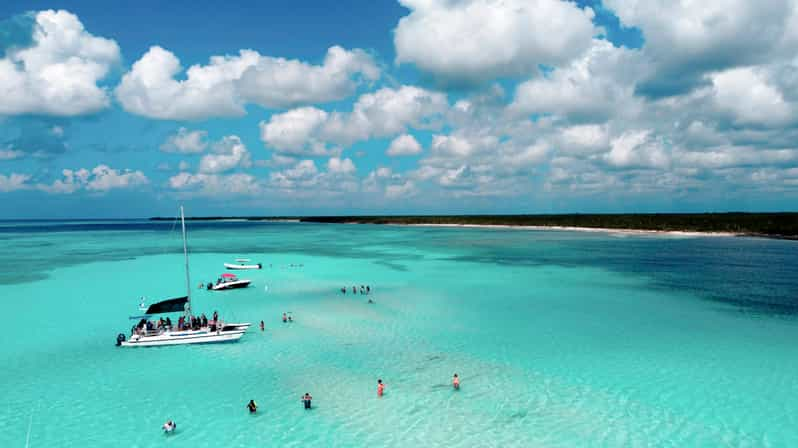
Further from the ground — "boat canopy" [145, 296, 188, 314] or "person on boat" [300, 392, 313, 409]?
"boat canopy" [145, 296, 188, 314]

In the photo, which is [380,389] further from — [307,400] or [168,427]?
[168,427]

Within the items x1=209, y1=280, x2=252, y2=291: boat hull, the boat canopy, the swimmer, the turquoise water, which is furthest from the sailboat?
x1=209, y1=280, x2=252, y2=291: boat hull

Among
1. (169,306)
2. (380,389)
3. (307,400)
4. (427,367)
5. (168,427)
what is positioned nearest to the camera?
(168,427)

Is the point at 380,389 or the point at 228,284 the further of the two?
the point at 228,284

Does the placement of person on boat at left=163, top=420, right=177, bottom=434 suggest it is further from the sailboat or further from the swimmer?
the sailboat

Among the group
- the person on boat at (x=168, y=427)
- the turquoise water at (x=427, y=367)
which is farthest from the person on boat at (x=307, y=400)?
the person on boat at (x=168, y=427)

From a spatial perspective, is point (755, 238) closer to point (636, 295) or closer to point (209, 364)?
point (636, 295)

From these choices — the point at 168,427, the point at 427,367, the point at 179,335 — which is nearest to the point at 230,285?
the point at 179,335

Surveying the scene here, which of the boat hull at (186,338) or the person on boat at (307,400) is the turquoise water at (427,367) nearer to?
the person on boat at (307,400)
